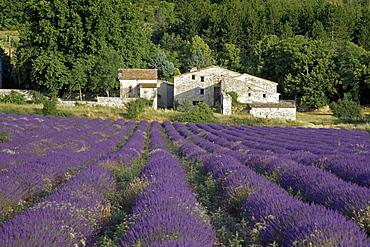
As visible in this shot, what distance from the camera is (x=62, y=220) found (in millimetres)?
2967

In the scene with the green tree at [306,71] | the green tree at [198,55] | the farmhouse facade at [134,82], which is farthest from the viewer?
the green tree at [198,55]

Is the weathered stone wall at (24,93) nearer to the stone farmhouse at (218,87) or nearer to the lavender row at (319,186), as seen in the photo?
the stone farmhouse at (218,87)

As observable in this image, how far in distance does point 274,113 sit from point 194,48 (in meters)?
24.7

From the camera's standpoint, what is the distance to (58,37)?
36.5m

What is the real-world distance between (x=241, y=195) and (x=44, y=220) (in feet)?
9.17

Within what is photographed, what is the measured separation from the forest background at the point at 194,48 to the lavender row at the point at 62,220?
3248 centimetres

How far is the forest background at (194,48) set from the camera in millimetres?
35656

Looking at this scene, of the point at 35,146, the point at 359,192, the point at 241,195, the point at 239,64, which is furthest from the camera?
the point at 239,64

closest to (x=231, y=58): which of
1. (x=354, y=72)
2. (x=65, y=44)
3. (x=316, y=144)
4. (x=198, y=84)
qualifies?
(x=198, y=84)

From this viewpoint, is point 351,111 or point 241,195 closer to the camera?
point 241,195

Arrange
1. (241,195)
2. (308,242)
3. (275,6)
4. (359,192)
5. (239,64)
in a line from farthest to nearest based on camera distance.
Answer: (275,6), (239,64), (241,195), (359,192), (308,242)

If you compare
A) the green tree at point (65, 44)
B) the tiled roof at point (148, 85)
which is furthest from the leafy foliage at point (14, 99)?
the tiled roof at point (148, 85)

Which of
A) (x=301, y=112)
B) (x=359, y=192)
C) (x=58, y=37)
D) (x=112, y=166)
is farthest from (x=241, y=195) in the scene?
(x=301, y=112)

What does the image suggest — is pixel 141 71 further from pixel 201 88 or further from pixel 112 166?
pixel 112 166
